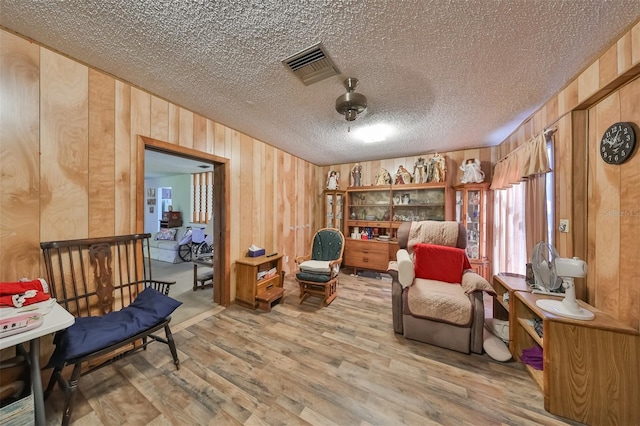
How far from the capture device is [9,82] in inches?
52.9

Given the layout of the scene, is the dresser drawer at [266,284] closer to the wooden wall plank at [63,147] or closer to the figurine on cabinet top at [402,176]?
the wooden wall plank at [63,147]

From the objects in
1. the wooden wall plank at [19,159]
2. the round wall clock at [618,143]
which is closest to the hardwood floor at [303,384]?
the wooden wall plank at [19,159]

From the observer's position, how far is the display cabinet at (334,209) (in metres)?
4.67

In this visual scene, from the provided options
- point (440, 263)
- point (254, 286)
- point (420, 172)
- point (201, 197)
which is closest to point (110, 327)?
point (254, 286)

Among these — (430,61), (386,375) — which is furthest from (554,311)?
(430,61)

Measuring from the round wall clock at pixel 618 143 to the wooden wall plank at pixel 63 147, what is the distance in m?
3.84

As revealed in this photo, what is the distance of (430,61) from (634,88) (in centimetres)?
125

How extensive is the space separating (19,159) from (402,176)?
454 centimetres

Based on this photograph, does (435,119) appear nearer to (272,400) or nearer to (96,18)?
(96,18)

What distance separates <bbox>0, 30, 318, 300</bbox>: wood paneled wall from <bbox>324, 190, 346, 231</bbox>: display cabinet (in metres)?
2.79

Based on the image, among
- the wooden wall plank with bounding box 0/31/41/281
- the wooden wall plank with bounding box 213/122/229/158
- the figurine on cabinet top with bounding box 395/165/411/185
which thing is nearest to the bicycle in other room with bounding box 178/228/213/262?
the wooden wall plank with bounding box 213/122/229/158

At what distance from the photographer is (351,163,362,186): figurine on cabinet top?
14.9 ft

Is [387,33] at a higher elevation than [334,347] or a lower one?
higher

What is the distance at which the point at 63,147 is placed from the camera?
5.10 feet
